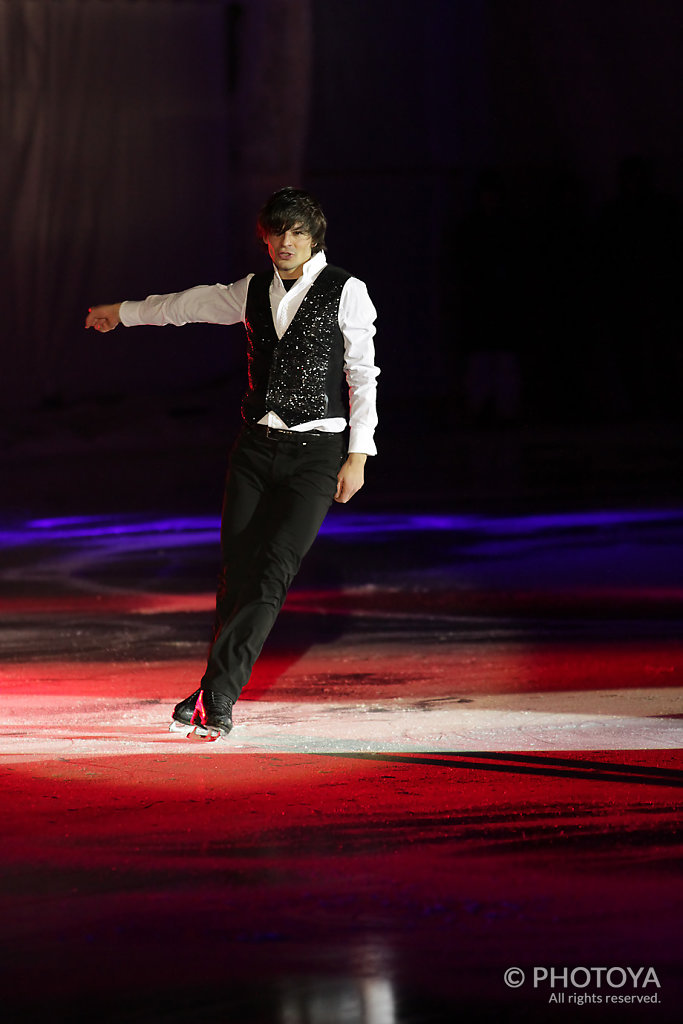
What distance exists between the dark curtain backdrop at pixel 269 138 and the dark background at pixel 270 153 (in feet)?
0.08

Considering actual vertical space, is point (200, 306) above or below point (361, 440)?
above

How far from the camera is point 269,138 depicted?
18234mm

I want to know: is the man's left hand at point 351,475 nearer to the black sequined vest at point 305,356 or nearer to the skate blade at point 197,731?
the black sequined vest at point 305,356

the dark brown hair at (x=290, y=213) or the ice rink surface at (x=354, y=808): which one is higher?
the dark brown hair at (x=290, y=213)

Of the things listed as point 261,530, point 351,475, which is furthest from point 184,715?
point 351,475

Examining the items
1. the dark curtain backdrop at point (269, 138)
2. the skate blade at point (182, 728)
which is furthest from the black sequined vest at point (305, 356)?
the dark curtain backdrop at point (269, 138)

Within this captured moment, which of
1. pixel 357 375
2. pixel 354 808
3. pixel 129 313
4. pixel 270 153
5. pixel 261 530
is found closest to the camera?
pixel 354 808

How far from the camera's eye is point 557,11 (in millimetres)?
18391

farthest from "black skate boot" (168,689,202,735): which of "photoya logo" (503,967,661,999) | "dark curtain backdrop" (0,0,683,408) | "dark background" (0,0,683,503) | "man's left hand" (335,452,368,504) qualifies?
"dark curtain backdrop" (0,0,683,408)

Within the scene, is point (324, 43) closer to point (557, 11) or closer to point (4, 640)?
point (557, 11)

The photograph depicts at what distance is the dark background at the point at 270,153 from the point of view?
18344mm

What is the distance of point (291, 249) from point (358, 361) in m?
0.40

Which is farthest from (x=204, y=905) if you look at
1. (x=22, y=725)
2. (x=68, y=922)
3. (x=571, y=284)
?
(x=571, y=284)

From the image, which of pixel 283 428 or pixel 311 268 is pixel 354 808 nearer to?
pixel 283 428
